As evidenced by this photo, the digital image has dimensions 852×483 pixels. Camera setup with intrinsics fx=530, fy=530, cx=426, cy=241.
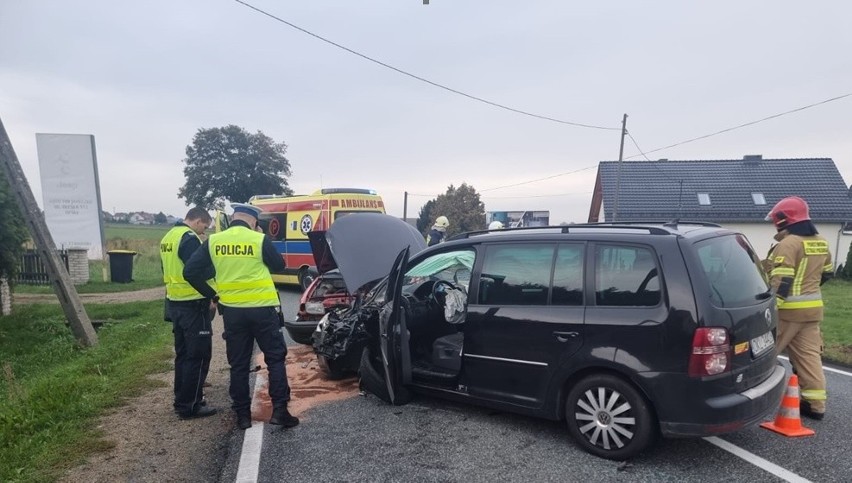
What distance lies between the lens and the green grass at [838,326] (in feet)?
22.5

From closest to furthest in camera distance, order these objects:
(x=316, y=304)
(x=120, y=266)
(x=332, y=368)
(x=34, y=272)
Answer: (x=332, y=368), (x=316, y=304), (x=34, y=272), (x=120, y=266)

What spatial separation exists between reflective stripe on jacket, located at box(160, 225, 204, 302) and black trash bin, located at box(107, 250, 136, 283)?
586 inches

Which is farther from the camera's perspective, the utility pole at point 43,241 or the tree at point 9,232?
the tree at point 9,232

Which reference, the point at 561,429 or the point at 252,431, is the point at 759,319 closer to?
the point at 561,429

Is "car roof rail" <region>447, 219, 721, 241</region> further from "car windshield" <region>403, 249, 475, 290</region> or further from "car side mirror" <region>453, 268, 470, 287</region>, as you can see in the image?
"car side mirror" <region>453, 268, 470, 287</region>

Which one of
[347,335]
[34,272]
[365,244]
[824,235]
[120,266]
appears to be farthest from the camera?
[824,235]

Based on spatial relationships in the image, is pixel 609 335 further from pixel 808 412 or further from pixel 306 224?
pixel 306 224

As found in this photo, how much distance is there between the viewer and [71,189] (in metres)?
17.6

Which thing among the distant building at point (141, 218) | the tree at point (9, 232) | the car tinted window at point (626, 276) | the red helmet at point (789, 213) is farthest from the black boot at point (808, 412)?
the distant building at point (141, 218)

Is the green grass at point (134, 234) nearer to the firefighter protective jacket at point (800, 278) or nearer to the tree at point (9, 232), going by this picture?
the tree at point (9, 232)

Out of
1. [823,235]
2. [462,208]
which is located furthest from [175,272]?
[462,208]

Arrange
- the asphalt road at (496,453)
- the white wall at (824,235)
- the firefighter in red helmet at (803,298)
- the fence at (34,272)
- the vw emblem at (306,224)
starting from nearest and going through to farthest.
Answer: the asphalt road at (496,453) → the firefighter in red helmet at (803,298) → the vw emblem at (306,224) → the fence at (34,272) → the white wall at (824,235)

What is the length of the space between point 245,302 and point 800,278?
15.0 ft

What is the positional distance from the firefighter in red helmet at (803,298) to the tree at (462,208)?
34.0 metres
